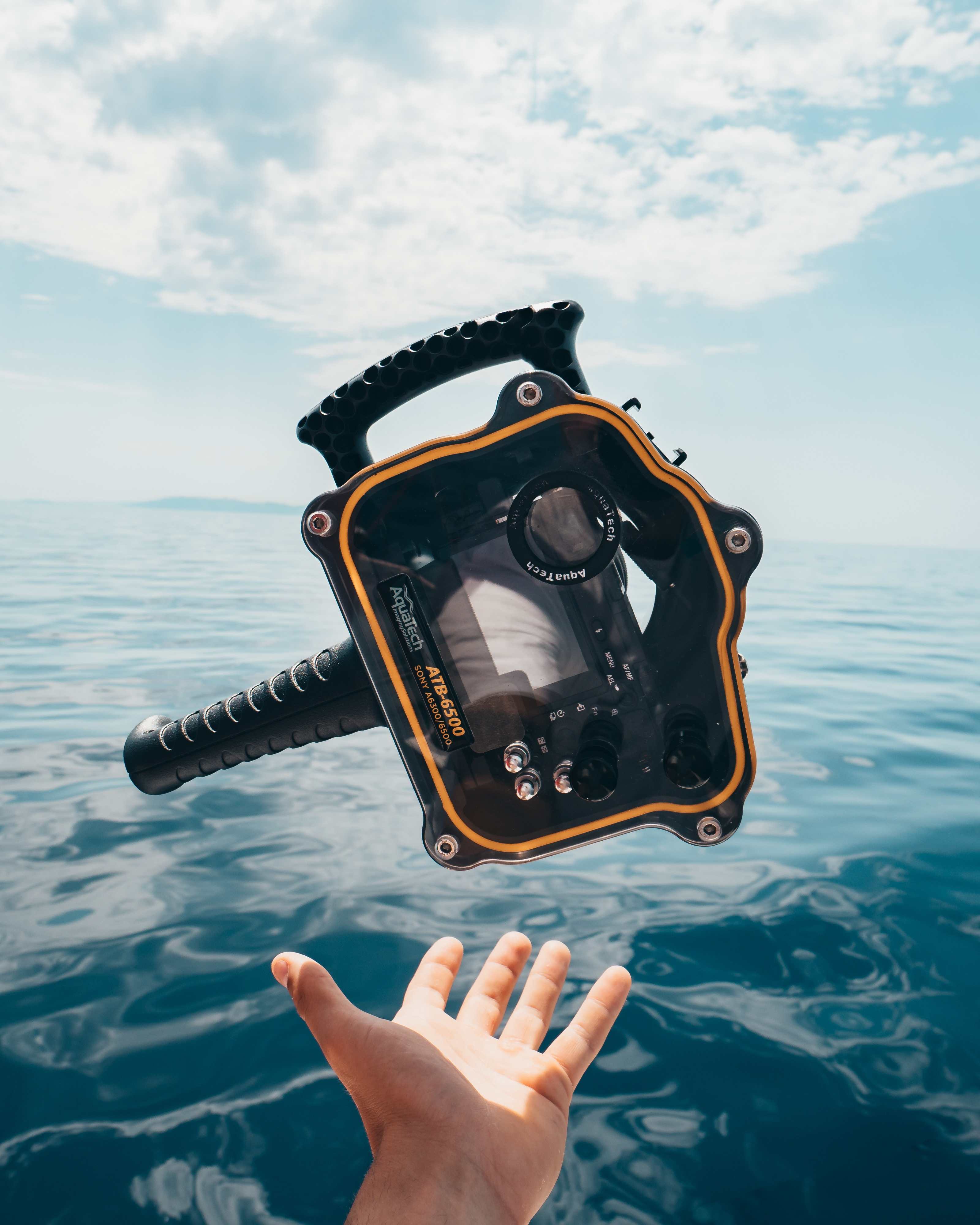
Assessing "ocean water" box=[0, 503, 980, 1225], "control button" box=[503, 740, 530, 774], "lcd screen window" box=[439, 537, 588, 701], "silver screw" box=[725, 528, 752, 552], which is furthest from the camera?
"ocean water" box=[0, 503, 980, 1225]

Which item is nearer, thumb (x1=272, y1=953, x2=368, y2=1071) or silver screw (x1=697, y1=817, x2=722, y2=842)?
silver screw (x1=697, y1=817, x2=722, y2=842)

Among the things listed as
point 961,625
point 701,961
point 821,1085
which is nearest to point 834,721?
point 701,961

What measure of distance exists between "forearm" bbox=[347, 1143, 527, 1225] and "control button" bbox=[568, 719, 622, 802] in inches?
36.3

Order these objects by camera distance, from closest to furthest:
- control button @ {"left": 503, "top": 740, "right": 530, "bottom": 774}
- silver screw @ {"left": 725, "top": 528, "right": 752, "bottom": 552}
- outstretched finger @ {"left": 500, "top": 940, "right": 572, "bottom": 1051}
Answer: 1. silver screw @ {"left": 725, "top": 528, "right": 752, "bottom": 552}
2. control button @ {"left": 503, "top": 740, "right": 530, "bottom": 774}
3. outstretched finger @ {"left": 500, "top": 940, "right": 572, "bottom": 1051}

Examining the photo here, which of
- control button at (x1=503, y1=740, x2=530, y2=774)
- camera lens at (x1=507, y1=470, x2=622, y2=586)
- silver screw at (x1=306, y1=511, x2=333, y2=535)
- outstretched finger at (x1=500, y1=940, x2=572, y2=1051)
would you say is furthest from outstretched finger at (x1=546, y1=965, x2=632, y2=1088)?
silver screw at (x1=306, y1=511, x2=333, y2=535)

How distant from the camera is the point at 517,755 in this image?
1.88 meters

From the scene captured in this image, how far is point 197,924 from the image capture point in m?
5.02

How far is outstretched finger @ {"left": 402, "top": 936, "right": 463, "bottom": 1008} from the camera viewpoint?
2.45 meters

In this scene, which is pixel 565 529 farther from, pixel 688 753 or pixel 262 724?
pixel 262 724

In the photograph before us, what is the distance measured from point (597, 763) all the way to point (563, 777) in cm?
11

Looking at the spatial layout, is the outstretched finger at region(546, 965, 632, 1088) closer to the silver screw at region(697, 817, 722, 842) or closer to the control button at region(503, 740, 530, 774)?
the silver screw at region(697, 817, 722, 842)

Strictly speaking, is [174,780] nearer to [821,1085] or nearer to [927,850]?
[821,1085]

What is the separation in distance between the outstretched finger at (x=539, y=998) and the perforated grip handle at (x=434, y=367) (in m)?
1.64

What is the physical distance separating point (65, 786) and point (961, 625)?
20339mm
